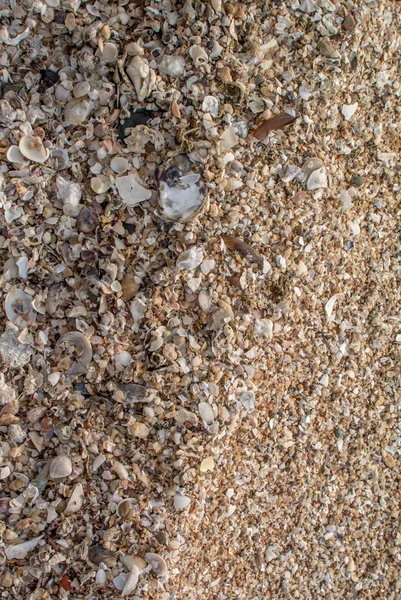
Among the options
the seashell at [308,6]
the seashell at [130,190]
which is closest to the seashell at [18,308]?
the seashell at [130,190]

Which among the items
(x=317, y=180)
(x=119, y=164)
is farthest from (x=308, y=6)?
(x=119, y=164)

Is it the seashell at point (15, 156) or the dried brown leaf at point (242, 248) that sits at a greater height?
the seashell at point (15, 156)

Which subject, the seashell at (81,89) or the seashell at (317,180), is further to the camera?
the seashell at (317,180)

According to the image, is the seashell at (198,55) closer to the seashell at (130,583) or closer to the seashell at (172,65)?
the seashell at (172,65)

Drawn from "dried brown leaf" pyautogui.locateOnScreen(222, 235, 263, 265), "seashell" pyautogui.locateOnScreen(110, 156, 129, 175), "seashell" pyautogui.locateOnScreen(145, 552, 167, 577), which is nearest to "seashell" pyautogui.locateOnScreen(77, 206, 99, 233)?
"seashell" pyautogui.locateOnScreen(110, 156, 129, 175)

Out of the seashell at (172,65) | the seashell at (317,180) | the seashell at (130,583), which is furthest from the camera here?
the seashell at (317,180)

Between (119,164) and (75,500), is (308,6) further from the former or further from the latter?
(75,500)
